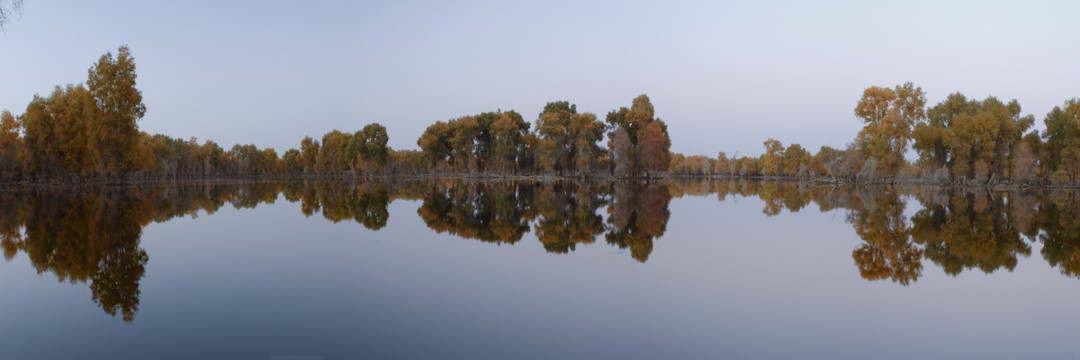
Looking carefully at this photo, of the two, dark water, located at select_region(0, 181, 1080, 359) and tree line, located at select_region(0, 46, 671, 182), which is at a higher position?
tree line, located at select_region(0, 46, 671, 182)

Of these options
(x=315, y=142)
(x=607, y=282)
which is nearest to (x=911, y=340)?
(x=607, y=282)

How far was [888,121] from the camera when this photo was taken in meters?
56.8

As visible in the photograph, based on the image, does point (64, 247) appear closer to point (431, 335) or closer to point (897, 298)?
point (431, 335)

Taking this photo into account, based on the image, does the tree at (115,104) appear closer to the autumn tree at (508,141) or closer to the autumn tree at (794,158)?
the autumn tree at (508,141)

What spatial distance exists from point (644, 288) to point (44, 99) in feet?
183

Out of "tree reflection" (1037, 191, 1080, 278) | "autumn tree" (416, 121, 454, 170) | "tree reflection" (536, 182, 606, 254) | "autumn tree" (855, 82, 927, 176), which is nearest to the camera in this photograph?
"tree reflection" (1037, 191, 1080, 278)

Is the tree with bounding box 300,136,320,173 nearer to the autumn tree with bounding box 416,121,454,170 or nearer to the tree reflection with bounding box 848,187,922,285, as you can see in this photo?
the autumn tree with bounding box 416,121,454,170

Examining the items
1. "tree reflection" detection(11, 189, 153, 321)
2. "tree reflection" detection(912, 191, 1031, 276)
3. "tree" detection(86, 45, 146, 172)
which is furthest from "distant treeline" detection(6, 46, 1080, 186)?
"tree reflection" detection(912, 191, 1031, 276)

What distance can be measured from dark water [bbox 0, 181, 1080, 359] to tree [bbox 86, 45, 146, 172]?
30.7 meters

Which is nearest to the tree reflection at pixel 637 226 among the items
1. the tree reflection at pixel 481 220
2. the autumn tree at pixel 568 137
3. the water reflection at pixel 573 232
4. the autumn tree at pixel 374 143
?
the water reflection at pixel 573 232

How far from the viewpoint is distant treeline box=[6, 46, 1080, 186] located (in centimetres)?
4612

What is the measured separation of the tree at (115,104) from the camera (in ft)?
146

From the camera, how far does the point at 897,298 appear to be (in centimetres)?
902

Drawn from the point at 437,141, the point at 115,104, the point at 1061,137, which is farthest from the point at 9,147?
the point at 1061,137
